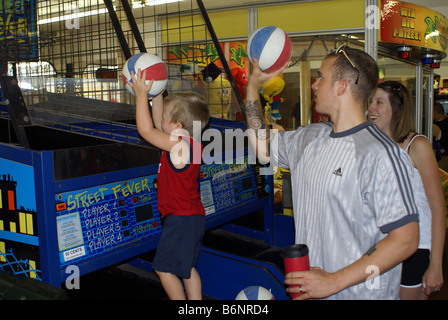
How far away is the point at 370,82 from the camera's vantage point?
152 centimetres

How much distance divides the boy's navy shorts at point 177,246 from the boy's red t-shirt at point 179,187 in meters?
0.04

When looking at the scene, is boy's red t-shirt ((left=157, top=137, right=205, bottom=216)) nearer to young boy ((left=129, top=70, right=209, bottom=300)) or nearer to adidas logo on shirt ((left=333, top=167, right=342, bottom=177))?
young boy ((left=129, top=70, right=209, bottom=300))

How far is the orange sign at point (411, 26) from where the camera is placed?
19.6 ft

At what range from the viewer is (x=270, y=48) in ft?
6.72

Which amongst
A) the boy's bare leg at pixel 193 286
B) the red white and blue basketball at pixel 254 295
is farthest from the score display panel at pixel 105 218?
the red white and blue basketball at pixel 254 295

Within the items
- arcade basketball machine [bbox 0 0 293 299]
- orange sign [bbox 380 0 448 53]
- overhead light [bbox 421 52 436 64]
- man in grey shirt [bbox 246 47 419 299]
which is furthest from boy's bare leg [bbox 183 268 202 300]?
overhead light [bbox 421 52 436 64]

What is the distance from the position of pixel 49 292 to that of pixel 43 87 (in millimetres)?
2612

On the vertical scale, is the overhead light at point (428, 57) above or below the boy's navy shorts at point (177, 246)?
above

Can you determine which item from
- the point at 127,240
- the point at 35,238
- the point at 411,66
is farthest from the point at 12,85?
the point at 411,66

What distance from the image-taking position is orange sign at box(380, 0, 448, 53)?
19.6 ft

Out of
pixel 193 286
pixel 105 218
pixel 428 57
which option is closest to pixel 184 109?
pixel 105 218

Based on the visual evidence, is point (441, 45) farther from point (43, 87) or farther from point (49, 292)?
point (49, 292)

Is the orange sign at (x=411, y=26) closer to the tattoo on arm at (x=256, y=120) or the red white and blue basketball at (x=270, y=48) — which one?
the red white and blue basketball at (x=270, y=48)

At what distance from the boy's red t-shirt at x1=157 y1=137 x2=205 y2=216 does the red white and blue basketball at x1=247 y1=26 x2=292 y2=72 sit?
1.97 feet
